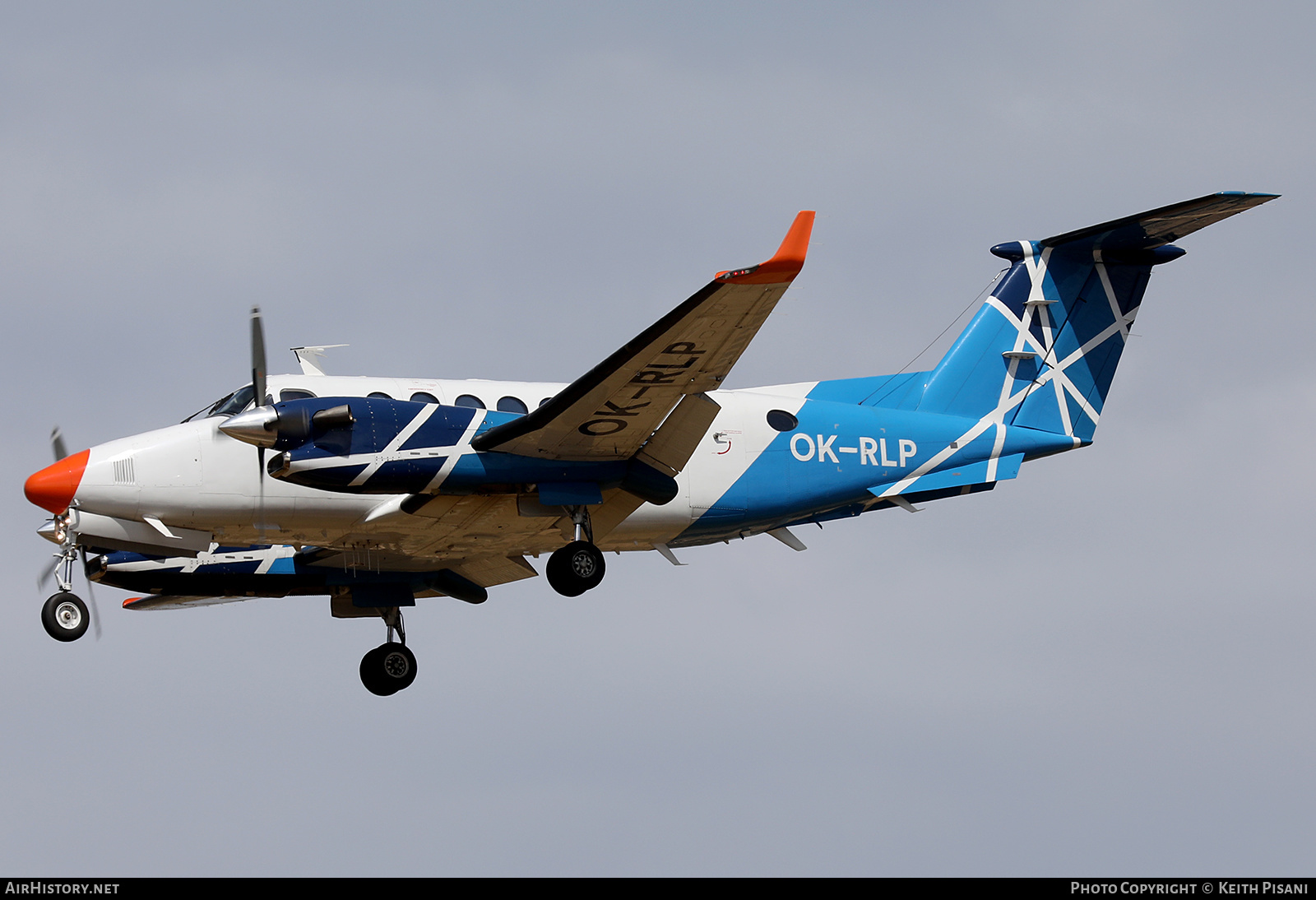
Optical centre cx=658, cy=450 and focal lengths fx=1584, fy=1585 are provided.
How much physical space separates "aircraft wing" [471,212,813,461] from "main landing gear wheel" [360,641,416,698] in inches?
188

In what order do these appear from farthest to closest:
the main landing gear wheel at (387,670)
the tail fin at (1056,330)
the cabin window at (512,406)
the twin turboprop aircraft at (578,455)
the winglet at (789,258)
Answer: the tail fin at (1056,330)
the main landing gear wheel at (387,670)
the cabin window at (512,406)
the twin turboprop aircraft at (578,455)
the winglet at (789,258)

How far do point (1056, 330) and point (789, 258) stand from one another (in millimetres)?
8350

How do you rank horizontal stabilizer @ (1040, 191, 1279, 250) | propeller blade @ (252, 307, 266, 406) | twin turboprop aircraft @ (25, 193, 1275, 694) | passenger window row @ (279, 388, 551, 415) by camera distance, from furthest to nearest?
horizontal stabilizer @ (1040, 191, 1279, 250) → passenger window row @ (279, 388, 551, 415) → propeller blade @ (252, 307, 266, 406) → twin turboprop aircraft @ (25, 193, 1275, 694)

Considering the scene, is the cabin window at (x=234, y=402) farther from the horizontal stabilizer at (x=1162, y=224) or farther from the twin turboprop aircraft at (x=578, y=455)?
the horizontal stabilizer at (x=1162, y=224)

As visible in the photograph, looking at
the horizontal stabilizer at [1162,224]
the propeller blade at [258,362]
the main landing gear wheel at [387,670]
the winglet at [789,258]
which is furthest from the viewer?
the main landing gear wheel at [387,670]

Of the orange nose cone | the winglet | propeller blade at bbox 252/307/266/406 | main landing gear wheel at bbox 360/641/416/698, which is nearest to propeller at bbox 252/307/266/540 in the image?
propeller blade at bbox 252/307/266/406

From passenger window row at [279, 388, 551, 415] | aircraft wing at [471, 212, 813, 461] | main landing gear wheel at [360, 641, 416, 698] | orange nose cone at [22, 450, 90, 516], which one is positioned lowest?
main landing gear wheel at [360, 641, 416, 698]

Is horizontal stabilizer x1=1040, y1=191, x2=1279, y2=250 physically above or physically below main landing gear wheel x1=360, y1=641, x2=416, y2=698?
above

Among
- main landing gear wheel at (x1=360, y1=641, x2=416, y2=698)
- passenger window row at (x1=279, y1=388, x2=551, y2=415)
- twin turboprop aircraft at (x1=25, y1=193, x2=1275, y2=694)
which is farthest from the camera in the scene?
main landing gear wheel at (x1=360, y1=641, x2=416, y2=698)

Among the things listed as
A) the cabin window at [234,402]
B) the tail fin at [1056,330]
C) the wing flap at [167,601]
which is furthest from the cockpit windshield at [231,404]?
the tail fin at [1056,330]

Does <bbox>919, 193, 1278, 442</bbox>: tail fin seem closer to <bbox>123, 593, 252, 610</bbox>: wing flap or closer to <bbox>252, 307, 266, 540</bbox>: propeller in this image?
<bbox>252, 307, 266, 540</bbox>: propeller

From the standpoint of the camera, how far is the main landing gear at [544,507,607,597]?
56.1 feet

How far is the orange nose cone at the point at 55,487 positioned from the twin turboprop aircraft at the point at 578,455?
2cm

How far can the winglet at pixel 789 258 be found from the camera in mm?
14531
